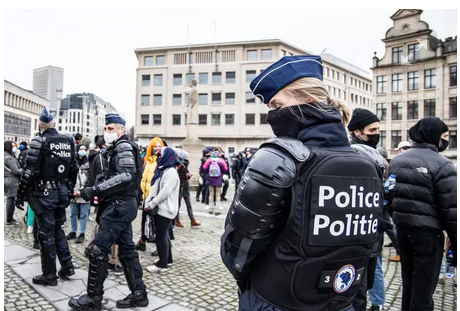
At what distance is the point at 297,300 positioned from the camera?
5.67 feet

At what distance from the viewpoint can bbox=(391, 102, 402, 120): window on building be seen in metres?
41.6

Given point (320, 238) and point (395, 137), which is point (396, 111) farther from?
point (320, 238)

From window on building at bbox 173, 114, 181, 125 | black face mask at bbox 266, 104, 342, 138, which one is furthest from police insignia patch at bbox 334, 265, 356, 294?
window on building at bbox 173, 114, 181, 125

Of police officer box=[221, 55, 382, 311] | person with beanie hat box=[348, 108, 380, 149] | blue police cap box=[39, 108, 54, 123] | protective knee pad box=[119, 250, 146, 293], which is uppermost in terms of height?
blue police cap box=[39, 108, 54, 123]

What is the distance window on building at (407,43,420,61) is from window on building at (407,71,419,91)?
5.40ft

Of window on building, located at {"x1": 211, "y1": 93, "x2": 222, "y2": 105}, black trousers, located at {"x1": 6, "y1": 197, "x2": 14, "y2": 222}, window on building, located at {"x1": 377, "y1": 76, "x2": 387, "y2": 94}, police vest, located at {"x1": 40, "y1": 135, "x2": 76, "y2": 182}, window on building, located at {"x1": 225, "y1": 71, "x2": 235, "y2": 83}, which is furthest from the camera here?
window on building, located at {"x1": 211, "y1": 93, "x2": 222, "y2": 105}

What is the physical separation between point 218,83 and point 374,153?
54.6m

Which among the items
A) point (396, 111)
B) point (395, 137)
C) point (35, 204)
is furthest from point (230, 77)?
point (35, 204)

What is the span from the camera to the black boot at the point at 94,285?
4.00 meters

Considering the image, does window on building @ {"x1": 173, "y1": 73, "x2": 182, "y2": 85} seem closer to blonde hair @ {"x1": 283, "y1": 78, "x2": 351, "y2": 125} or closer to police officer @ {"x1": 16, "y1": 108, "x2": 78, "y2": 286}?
police officer @ {"x1": 16, "y1": 108, "x2": 78, "y2": 286}

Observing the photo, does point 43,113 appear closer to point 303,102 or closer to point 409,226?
point 303,102

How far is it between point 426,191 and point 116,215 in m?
3.29

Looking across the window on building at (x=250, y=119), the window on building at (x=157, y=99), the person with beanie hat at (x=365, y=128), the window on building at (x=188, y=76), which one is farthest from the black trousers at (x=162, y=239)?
the window on building at (x=157, y=99)

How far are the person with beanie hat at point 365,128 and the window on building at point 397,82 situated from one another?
1678 inches
